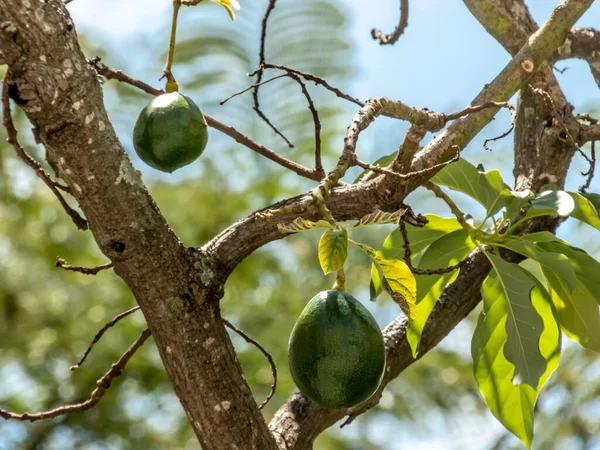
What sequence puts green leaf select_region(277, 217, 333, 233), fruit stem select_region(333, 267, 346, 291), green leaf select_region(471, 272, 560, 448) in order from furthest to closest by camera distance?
1. green leaf select_region(471, 272, 560, 448)
2. fruit stem select_region(333, 267, 346, 291)
3. green leaf select_region(277, 217, 333, 233)

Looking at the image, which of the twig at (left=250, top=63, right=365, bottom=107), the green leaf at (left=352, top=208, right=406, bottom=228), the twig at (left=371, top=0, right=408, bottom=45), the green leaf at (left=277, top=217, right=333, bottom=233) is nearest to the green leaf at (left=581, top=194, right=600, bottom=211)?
the twig at (left=250, top=63, right=365, bottom=107)

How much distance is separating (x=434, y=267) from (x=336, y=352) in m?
0.49

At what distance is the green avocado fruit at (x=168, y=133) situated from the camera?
144cm

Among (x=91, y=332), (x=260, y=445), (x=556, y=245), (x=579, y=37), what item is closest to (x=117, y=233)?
(x=260, y=445)

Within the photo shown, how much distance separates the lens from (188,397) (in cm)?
144

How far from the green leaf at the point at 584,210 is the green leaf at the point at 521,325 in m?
0.15

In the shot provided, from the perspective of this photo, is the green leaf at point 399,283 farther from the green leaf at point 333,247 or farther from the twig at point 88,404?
the twig at point 88,404

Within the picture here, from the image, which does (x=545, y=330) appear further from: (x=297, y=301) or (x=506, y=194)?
(x=297, y=301)

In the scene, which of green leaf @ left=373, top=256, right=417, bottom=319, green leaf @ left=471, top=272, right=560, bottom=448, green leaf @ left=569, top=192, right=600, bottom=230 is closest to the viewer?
green leaf @ left=373, top=256, right=417, bottom=319

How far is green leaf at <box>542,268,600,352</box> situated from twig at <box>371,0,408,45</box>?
3.32 feet

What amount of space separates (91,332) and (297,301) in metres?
1.09

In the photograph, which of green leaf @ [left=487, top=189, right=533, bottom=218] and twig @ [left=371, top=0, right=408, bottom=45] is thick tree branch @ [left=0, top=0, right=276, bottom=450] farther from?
twig @ [left=371, top=0, right=408, bottom=45]

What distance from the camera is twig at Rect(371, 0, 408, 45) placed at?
7.57 feet

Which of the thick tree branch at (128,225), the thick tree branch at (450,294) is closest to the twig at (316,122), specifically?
the thick tree branch at (450,294)
